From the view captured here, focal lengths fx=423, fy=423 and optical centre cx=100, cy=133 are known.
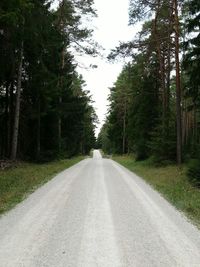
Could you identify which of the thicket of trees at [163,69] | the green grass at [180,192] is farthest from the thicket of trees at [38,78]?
A: the green grass at [180,192]

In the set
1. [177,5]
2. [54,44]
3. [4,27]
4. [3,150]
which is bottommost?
[3,150]

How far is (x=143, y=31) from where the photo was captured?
2948 centimetres

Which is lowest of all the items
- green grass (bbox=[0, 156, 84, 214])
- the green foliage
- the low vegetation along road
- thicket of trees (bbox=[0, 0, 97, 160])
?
the low vegetation along road

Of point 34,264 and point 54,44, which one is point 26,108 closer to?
point 54,44

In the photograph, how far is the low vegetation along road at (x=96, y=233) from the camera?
6738 millimetres

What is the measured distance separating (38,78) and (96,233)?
21.5 meters

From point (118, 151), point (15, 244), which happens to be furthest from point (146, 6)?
point (118, 151)

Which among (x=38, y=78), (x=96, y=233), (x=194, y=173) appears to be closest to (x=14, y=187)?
(x=194, y=173)

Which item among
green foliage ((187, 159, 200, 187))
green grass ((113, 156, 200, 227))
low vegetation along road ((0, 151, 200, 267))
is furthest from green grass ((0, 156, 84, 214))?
green foliage ((187, 159, 200, 187))

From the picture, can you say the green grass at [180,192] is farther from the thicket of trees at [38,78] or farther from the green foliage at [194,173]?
the thicket of trees at [38,78]

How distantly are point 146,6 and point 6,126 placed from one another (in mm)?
14327

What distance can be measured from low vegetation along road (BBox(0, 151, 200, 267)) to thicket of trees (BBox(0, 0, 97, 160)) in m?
10.4

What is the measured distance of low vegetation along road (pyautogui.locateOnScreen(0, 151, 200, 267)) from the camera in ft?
22.1

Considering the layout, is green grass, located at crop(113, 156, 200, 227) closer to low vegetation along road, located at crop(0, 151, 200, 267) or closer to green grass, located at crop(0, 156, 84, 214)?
low vegetation along road, located at crop(0, 151, 200, 267)
